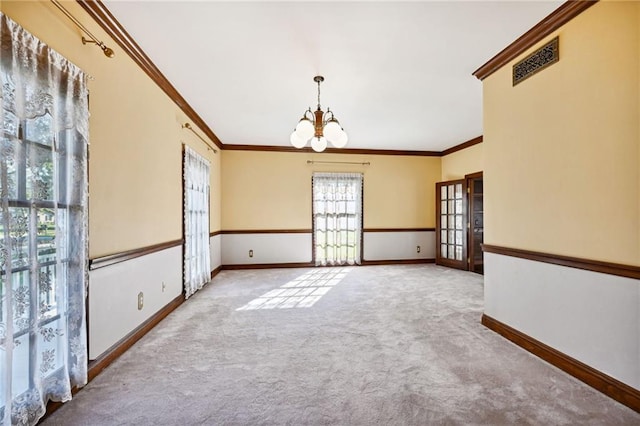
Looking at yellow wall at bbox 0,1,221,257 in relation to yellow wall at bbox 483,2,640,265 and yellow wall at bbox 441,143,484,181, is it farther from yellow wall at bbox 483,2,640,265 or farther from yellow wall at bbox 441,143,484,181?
yellow wall at bbox 441,143,484,181

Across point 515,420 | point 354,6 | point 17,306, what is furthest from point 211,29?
point 515,420

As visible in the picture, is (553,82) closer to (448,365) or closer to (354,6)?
(354,6)

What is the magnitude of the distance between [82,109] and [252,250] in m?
4.64

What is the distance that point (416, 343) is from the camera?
2643 millimetres

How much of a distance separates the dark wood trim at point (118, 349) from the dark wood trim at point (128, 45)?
2378 millimetres

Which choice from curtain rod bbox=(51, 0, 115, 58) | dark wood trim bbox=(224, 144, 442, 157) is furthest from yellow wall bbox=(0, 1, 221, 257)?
dark wood trim bbox=(224, 144, 442, 157)

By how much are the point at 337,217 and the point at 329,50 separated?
167 inches

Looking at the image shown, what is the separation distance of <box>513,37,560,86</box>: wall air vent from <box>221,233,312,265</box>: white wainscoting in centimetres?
462

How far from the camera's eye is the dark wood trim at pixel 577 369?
179 centimetres

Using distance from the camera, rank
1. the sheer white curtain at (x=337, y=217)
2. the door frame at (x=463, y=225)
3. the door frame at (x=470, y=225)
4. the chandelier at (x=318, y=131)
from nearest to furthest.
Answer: the chandelier at (x=318, y=131) → the door frame at (x=470, y=225) → the door frame at (x=463, y=225) → the sheer white curtain at (x=337, y=217)

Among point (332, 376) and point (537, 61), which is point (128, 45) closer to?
point (332, 376)

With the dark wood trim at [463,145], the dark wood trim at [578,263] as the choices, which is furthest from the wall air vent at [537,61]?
the dark wood trim at [463,145]

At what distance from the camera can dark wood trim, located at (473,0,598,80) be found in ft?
6.72

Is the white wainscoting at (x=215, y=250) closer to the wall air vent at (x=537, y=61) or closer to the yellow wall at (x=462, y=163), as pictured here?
the wall air vent at (x=537, y=61)
